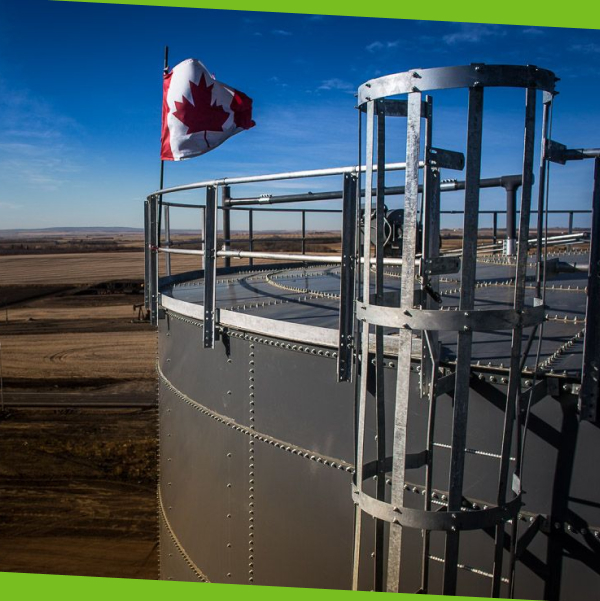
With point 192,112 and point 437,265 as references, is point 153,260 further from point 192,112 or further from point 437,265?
point 437,265

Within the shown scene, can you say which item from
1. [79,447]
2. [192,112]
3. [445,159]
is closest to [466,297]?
[445,159]

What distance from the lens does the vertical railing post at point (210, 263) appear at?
528 centimetres

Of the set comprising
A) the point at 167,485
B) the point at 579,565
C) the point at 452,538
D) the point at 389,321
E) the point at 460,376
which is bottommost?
the point at 167,485

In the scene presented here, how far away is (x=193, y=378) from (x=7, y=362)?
1843 cm

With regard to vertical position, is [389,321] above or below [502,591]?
above

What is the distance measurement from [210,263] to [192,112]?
3828 mm

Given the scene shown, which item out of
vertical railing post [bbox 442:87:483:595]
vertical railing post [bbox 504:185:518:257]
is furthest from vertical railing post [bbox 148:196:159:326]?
vertical railing post [bbox 442:87:483:595]

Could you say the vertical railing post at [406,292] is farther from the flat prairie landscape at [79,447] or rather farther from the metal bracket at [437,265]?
the flat prairie landscape at [79,447]

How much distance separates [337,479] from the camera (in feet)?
14.9

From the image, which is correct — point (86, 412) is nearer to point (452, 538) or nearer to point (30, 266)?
point (452, 538)

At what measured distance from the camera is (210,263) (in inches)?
212

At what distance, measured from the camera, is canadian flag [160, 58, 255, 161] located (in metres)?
8.34

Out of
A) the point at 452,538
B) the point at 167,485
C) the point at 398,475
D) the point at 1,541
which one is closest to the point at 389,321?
the point at 398,475

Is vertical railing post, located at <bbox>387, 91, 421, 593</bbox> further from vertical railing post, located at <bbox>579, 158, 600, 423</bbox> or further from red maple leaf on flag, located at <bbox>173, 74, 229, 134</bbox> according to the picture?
red maple leaf on flag, located at <bbox>173, 74, 229, 134</bbox>
